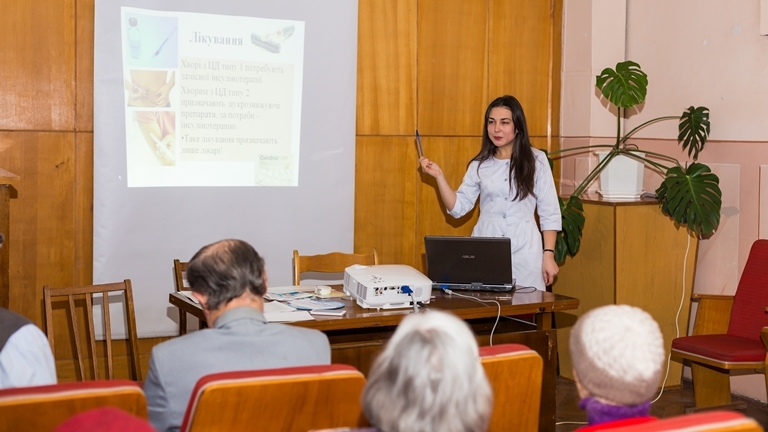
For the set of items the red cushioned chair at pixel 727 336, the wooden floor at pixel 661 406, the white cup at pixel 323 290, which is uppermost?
the white cup at pixel 323 290

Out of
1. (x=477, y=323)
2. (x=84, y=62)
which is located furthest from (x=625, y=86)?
(x=84, y=62)

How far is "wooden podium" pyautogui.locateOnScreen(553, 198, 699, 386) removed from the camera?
4.94m

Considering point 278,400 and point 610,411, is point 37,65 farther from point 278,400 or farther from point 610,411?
point 610,411

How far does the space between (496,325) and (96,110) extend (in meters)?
2.45

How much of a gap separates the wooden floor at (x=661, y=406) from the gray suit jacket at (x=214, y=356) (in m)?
2.52

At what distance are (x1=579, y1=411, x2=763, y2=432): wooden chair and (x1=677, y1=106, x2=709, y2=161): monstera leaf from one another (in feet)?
11.8

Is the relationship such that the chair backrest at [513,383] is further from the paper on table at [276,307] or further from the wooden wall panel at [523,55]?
the wooden wall panel at [523,55]

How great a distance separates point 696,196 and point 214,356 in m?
3.52

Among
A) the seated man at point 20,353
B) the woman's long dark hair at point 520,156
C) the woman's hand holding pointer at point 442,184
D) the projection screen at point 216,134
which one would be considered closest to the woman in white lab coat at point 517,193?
the woman's long dark hair at point 520,156

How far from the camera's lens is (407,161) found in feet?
17.7

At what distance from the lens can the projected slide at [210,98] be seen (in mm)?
4590

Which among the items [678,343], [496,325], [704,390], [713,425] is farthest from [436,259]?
[713,425]

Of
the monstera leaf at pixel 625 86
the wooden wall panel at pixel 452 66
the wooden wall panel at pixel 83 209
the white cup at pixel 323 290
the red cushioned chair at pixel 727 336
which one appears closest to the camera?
the white cup at pixel 323 290

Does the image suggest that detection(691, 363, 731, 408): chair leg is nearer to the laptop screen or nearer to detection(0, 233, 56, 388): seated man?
the laptop screen
